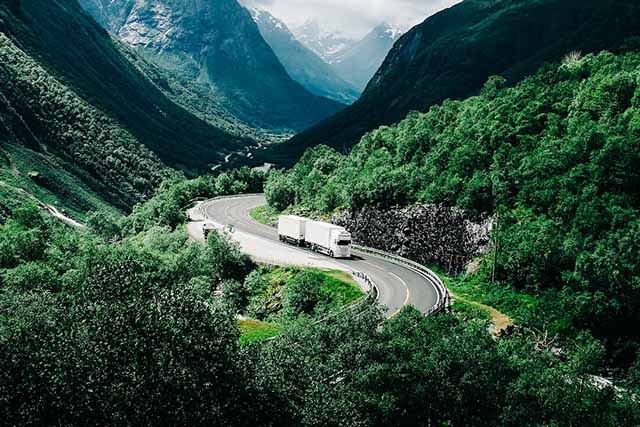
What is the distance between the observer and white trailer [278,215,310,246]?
74938 mm

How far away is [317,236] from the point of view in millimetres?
71125

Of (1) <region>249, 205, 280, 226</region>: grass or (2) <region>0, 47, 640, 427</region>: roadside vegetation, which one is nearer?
(2) <region>0, 47, 640, 427</region>: roadside vegetation

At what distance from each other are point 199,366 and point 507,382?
15975 millimetres

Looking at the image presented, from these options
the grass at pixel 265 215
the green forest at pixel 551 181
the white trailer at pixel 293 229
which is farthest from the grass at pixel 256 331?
the grass at pixel 265 215

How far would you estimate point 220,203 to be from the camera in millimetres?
125562

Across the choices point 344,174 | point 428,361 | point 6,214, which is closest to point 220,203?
point 344,174

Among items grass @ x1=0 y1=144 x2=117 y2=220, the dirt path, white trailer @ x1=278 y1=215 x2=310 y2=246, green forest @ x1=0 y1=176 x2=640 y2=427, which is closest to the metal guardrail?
the dirt path

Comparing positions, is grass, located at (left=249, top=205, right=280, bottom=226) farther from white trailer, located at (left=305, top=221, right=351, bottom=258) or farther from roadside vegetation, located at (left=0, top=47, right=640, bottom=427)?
roadside vegetation, located at (left=0, top=47, right=640, bottom=427)

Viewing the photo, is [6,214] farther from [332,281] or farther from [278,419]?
[278,419]

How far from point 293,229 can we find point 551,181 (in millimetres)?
31873

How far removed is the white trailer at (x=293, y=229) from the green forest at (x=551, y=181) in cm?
1018

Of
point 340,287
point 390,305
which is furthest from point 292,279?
point 390,305

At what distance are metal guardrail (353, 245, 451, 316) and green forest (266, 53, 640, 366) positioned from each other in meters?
5.18

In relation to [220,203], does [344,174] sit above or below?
above
